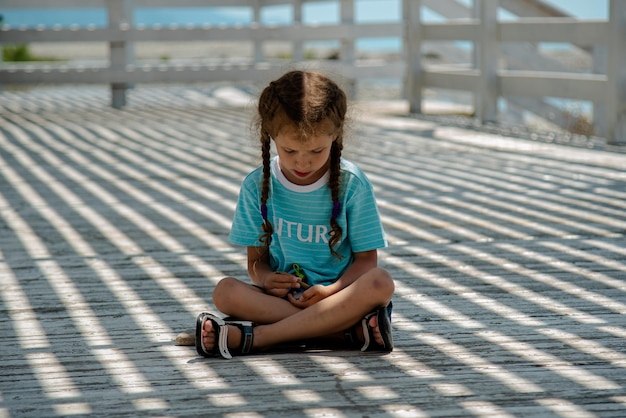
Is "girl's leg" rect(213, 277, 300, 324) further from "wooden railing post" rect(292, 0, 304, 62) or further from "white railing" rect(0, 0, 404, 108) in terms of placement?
"wooden railing post" rect(292, 0, 304, 62)

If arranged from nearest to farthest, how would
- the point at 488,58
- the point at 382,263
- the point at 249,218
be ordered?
the point at 249,218 → the point at 382,263 → the point at 488,58

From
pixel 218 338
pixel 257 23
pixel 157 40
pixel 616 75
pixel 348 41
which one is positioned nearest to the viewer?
pixel 218 338

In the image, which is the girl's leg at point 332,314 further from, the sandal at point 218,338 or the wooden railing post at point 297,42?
the wooden railing post at point 297,42

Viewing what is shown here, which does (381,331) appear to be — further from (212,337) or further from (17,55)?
(17,55)

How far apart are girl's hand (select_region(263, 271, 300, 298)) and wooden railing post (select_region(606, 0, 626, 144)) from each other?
4708 millimetres

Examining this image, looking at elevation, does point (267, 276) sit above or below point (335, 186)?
below

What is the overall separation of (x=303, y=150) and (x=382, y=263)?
1269mm

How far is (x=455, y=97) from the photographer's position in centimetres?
1575

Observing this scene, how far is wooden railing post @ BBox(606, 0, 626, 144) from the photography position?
6.77 meters

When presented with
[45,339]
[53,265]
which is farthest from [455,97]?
[45,339]

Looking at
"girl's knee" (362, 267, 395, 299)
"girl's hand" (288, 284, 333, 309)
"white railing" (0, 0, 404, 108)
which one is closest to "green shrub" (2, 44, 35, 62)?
"white railing" (0, 0, 404, 108)

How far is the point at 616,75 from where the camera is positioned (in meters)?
6.83

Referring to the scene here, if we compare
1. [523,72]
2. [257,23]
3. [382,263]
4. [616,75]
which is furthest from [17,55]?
[382,263]

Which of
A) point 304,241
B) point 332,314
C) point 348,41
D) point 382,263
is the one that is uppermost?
point 348,41
